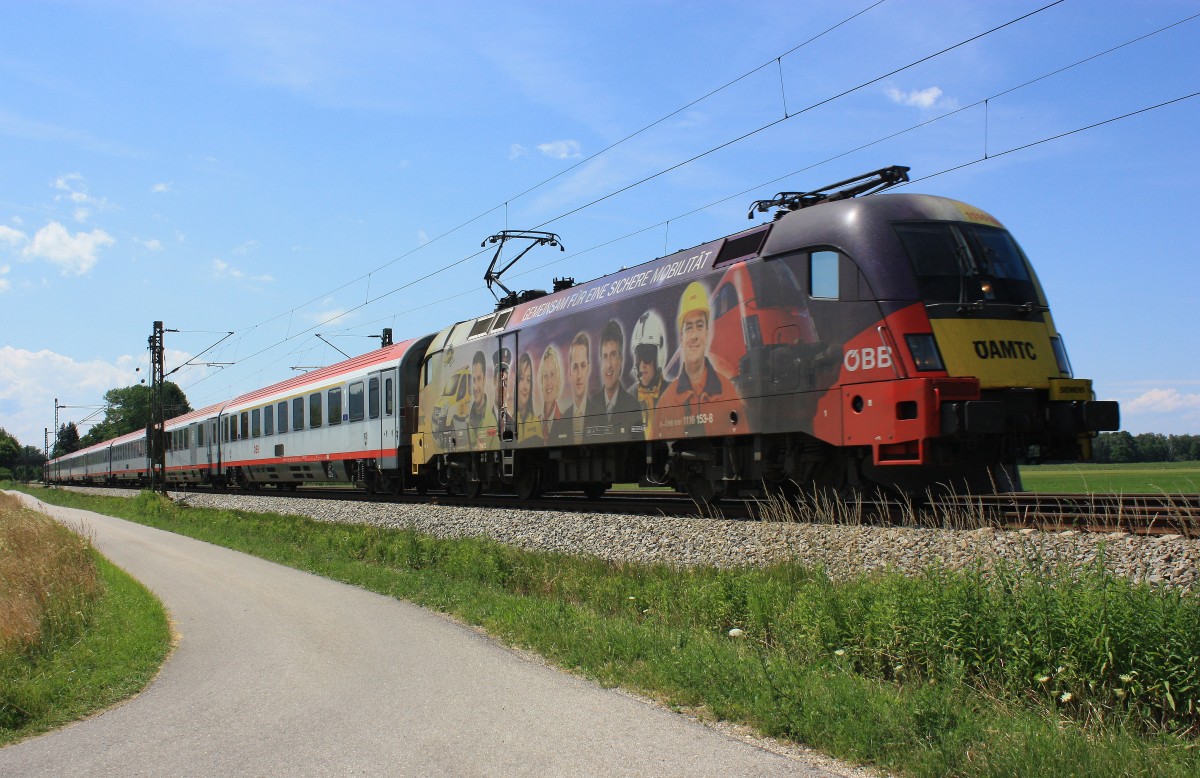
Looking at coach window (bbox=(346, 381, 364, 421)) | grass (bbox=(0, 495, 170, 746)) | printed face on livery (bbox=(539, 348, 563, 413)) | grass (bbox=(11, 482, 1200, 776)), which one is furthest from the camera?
coach window (bbox=(346, 381, 364, 421))

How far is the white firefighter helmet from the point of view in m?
14.9

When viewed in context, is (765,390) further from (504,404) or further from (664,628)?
(504,404)

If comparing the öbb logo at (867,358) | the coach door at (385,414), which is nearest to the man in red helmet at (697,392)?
the öbb logo at (867,358)

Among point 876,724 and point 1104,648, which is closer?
point 876,724

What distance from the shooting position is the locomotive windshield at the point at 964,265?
37.1ft

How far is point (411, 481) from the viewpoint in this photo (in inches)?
1025

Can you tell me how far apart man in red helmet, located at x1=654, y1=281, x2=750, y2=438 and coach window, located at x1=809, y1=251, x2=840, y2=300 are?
1895mm

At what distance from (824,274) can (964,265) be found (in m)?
1.60

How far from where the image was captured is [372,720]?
19.7 feet

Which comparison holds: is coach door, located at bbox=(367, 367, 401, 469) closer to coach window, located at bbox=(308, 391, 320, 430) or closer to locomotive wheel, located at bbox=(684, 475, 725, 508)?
coach window, located at bbox=(308, 391, 320, 430)

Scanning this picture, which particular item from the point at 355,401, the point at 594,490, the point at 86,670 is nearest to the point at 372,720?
the point at 86,670

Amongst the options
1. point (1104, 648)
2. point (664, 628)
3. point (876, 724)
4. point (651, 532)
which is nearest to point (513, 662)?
point (664, 628)

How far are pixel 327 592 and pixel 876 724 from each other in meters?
8.15

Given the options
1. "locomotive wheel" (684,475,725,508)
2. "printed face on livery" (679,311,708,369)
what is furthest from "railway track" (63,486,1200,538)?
"printed face on livery" (679,311,708,369)
